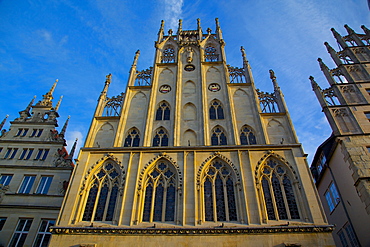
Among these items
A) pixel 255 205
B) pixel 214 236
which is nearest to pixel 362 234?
pixel 255 205

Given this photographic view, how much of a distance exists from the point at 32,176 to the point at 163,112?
949cm

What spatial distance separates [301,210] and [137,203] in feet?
26.4

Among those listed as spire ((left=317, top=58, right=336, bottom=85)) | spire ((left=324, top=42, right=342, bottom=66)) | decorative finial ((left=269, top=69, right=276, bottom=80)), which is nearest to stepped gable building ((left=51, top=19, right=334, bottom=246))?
decorative finial ((left=269, top=69, right=276, bottom=80))

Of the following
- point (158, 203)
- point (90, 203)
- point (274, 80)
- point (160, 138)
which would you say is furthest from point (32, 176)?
point (274, 80)

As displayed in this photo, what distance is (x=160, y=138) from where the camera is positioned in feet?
56.0

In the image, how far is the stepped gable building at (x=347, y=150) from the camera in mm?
14742

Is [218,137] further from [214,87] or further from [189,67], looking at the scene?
[189,67]

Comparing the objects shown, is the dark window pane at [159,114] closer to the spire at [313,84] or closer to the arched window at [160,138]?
the arched window at [160,138]

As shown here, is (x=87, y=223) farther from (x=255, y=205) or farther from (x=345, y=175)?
(x=345, y=175)

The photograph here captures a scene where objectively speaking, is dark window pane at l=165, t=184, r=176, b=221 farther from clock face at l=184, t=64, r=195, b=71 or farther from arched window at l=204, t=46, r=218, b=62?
arched window at l=204, t=46, r=218, b=62

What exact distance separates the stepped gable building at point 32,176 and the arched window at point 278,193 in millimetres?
12065

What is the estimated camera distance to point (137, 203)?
13867mm

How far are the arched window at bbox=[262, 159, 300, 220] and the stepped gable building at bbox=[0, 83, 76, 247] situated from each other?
12065mm

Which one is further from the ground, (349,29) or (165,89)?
(349,29)
